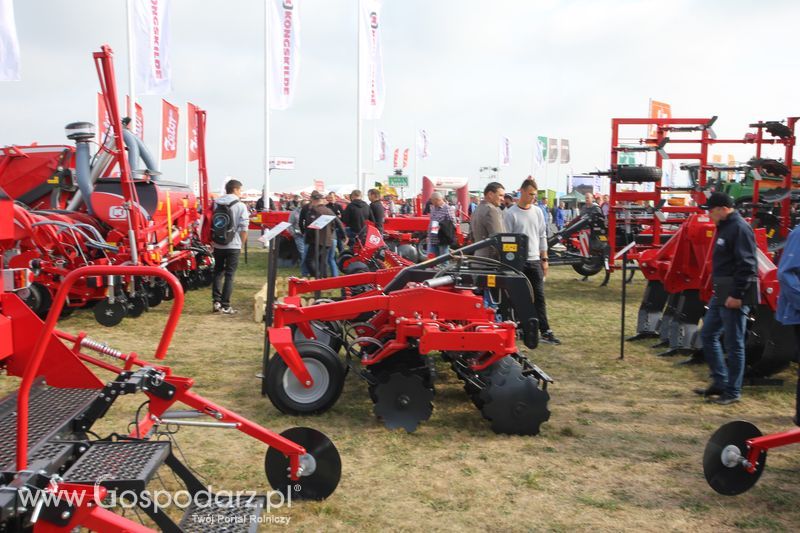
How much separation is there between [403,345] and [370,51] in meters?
17.5

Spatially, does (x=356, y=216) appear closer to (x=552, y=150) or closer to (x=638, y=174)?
(x=638, y=174)

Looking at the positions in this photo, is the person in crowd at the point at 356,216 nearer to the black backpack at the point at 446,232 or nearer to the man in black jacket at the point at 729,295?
the black backpack at the point at 446,232

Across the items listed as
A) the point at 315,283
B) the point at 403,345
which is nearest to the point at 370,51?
the point at 315,283

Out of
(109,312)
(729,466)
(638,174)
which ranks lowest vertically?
(729,466)

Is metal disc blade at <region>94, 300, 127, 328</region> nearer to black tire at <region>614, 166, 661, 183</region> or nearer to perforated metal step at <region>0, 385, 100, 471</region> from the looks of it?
perforated metal step at <region>0, 385, 100, 471</region>

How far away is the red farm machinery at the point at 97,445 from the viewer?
2291mm

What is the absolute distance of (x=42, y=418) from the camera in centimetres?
304

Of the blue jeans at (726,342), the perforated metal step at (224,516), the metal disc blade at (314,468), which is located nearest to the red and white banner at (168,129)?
the blue jeans at (726,342)

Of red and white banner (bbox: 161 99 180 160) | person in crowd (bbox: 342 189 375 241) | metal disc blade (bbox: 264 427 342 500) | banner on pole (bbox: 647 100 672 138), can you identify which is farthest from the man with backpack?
banner on pole (bbox: 647 100 672 138)

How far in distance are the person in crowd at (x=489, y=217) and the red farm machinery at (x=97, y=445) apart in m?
4.29

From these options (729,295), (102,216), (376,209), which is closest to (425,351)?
(729,295)

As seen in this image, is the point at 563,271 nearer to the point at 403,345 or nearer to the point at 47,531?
the point at 403,345

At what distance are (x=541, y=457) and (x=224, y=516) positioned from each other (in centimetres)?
228

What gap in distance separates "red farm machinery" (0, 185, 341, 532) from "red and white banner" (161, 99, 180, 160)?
640 inches
